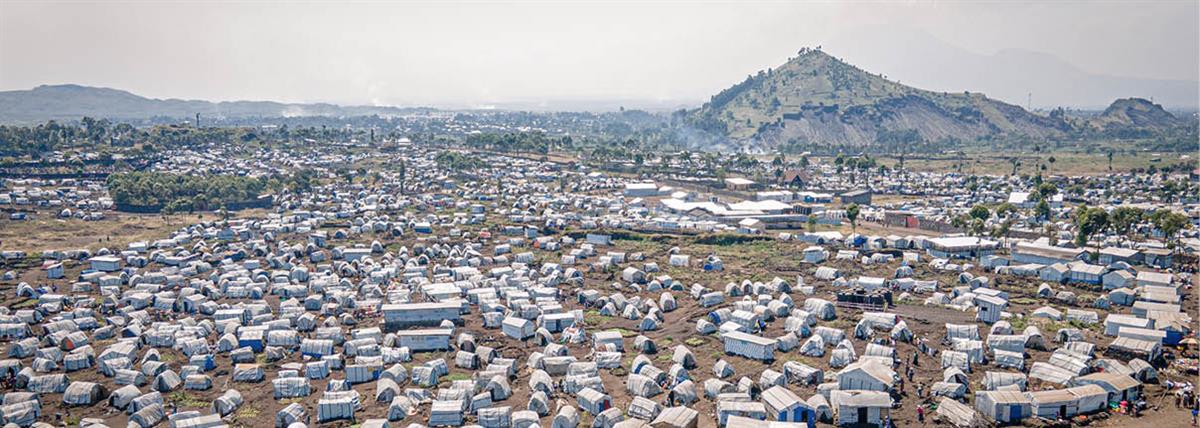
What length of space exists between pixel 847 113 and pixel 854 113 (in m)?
2.15

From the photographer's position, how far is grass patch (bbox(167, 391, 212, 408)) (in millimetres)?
23344

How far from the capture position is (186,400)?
78.1ft

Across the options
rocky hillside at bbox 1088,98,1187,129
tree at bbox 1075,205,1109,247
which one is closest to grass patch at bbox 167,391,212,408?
tree at bbox 1075,205,1109,247

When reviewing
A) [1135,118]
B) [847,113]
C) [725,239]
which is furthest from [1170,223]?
[1135,118]

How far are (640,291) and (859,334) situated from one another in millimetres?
11471

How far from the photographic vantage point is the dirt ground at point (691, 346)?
2253 centimetres

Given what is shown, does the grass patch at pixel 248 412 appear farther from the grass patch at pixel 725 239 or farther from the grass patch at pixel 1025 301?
the grass patch at pixel 725 239

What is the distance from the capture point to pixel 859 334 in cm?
2862

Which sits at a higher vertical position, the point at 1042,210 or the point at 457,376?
the point at 1042,210

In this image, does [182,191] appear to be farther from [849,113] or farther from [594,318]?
[849,113]

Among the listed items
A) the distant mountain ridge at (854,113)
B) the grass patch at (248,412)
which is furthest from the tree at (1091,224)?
the distant mountain ridge at (854,113)

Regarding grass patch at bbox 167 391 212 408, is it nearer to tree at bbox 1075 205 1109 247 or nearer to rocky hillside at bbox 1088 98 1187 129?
tree at bbox 1075 205 1109 247

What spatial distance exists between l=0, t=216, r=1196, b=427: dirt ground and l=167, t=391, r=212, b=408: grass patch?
31mm

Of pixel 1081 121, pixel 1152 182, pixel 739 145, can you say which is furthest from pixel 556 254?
pixel 1081 121
